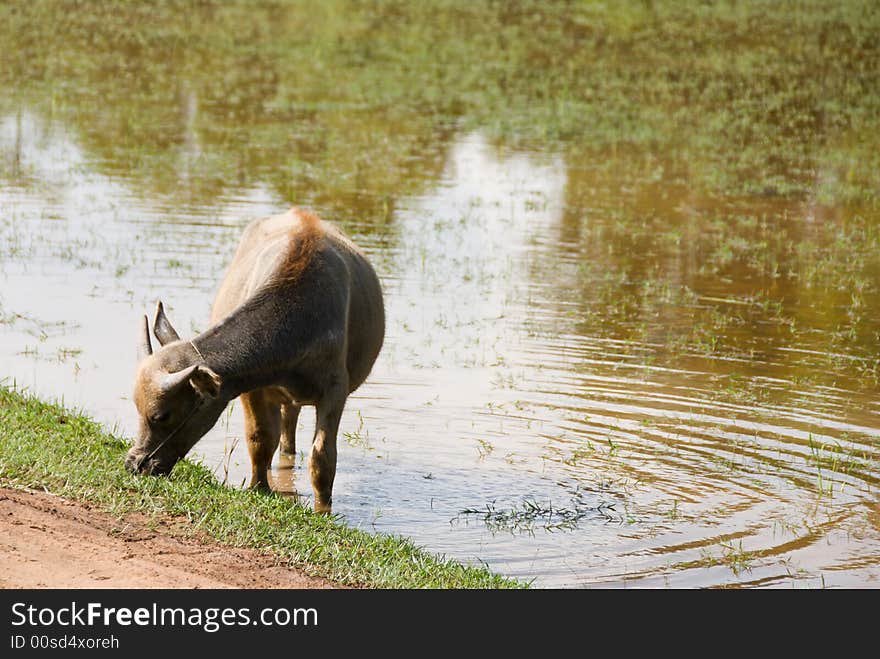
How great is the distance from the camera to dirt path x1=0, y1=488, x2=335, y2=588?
586 cm

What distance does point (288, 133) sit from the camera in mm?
20891

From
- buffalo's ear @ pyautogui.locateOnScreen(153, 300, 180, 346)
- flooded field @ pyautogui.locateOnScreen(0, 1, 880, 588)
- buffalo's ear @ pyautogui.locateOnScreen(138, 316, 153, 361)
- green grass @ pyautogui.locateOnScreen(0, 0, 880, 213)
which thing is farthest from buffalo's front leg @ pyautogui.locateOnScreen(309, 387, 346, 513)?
green grass @ pyautogui.locateOnScreen(0, 0, 880, 213)

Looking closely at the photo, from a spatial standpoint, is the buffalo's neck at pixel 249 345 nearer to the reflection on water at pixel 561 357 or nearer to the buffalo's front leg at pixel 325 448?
the buffalo's front leg at pixel 325 448

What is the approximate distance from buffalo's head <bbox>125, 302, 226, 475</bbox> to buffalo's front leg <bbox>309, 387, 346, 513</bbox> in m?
0.74

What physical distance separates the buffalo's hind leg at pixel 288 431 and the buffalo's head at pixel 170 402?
1.97 metres

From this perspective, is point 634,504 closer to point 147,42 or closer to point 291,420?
point 291,420

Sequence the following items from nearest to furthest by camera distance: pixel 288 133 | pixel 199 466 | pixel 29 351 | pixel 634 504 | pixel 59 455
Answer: pixel 59 455 < pixel 199 466 < pixel 634 504 < pixel 29 351 < pixel 288 133

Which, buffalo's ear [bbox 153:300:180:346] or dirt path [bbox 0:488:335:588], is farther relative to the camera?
buffalo's ear [bbox 153:300:180:346]

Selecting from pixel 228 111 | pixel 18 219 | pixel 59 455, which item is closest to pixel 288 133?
pixel 228 111

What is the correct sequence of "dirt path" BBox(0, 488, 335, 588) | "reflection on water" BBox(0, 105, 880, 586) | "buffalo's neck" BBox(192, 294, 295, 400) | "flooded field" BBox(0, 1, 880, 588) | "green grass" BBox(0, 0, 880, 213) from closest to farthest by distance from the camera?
"dirt path" BBox(0, 488, 335, 588) < "buffalo's neck" BBox(192, 294, 295, 400) < "reflection on water" BBox(0, 105, 880, 586) < "flooded field" BBox(0, 1, 880, 588) < "green grass" BBox(0, 0, 880, 213)

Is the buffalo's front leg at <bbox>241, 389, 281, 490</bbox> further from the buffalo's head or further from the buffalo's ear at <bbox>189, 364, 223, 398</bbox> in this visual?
the buffalo's ear at <bbox>189, 364, 223, 398</bbox>

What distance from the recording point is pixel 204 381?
22.4 feet

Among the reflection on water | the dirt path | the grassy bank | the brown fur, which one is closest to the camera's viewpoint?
the dirt path

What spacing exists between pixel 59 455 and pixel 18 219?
8.09 metres
